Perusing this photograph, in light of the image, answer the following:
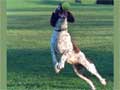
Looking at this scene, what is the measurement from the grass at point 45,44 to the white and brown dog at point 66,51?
0.15ft

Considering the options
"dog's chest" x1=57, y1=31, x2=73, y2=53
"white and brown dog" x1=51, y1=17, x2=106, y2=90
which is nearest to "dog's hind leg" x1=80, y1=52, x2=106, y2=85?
"white and brown dog" x1=51, y1=17, x2=106, y2=90

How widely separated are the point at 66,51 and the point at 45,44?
216mm

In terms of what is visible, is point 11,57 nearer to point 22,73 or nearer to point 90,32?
point 22,73

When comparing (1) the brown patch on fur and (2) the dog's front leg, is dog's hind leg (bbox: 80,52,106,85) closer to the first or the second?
(1) the brown patch on fur

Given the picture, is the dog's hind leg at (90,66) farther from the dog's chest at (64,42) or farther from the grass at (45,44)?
the dog's chest at (64,42)

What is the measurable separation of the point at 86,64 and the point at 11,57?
0.75m

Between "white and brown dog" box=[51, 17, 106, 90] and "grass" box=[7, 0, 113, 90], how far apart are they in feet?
0.15

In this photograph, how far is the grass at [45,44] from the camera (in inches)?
243

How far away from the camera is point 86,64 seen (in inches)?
244

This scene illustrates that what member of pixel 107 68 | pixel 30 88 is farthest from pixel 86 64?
pixel 30 88

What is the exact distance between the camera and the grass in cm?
617

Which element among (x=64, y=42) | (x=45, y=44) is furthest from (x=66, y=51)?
(x=45, y=44)

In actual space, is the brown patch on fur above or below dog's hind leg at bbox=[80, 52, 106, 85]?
above

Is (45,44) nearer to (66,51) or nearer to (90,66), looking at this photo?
(66,51)
